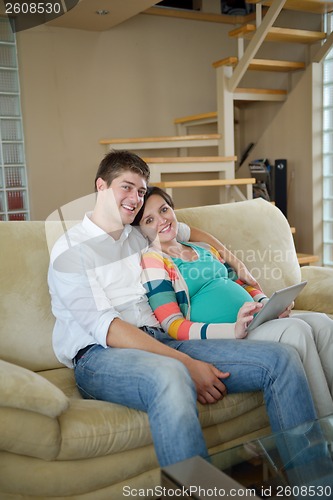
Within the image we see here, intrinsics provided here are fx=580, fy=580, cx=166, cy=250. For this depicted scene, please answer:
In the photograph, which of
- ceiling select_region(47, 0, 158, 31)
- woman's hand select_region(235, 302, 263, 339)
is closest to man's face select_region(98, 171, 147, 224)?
woman's hand select_region(235, 302, 263, 339)

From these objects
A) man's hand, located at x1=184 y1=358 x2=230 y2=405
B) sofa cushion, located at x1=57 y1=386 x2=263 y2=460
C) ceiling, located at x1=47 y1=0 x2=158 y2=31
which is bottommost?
sofa cushion, located at x1=57 y1=386 x2=263 y2=460

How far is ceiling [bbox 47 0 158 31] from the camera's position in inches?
163

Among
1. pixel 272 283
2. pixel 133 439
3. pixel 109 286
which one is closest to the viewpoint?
pixel 133 439

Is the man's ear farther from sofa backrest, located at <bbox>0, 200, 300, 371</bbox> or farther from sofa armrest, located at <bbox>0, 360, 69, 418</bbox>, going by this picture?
sofa armrest, located at <bbox>0, 360, 69, 418</bbox>

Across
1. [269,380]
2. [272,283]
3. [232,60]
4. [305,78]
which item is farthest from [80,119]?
[269,380]

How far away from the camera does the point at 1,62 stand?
15.7ft

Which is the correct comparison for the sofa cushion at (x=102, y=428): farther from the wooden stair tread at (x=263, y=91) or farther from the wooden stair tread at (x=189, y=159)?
the wooden stair tread at (x=263, y=91)

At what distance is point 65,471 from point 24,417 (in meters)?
0.20

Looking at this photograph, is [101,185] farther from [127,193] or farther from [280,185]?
[280,185]

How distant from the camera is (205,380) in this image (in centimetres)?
174

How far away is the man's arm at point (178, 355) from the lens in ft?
5.70

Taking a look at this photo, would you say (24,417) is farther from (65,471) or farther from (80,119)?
(80,119)

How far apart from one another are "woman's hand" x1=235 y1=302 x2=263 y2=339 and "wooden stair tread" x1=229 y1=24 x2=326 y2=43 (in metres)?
2.91

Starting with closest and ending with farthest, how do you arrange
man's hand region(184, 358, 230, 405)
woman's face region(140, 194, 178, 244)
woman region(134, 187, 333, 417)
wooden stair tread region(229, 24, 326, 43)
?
man's hand region(184, 358, 230, 405) → woman region(134, 187, 333, 417) → woman's face region(140, 194, 178, 244) → wooden stair tread region(229, 24, 326, 43)
